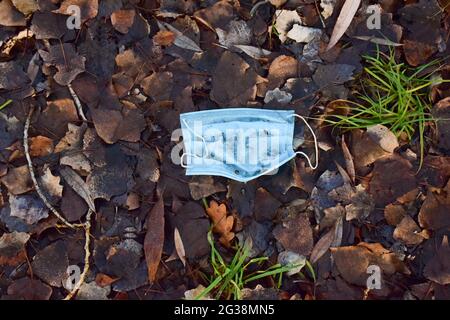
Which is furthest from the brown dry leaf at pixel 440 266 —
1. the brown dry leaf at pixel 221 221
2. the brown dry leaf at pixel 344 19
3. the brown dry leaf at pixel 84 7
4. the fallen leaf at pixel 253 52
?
the brown dry leaf at pixel 84 7

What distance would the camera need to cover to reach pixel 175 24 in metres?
2.04

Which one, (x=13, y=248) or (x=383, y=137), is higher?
(x=383, y=137)

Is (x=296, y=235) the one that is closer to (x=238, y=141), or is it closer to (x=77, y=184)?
(x=238, y=141)

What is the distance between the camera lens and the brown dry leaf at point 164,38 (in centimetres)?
202

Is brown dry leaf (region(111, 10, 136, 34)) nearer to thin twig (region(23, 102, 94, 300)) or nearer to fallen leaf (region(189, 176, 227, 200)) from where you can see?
thin twig (region(23, 102, 94, 300))

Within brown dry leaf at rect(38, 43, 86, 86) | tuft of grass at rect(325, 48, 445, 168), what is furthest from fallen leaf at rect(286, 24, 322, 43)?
brown dry leaf at rect(38, 43, 86, 86)

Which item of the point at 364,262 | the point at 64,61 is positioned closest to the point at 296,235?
the point at 364,262

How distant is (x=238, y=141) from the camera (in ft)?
6.59

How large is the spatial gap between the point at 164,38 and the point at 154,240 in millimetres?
766

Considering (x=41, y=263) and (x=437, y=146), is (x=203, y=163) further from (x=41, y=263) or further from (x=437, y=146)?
(x=437, y=146)

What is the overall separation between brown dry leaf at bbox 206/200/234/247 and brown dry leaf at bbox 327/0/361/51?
74cm

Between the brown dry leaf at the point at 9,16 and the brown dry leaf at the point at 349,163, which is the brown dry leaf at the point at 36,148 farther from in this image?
the brown dry leaf at the point at 349,163
